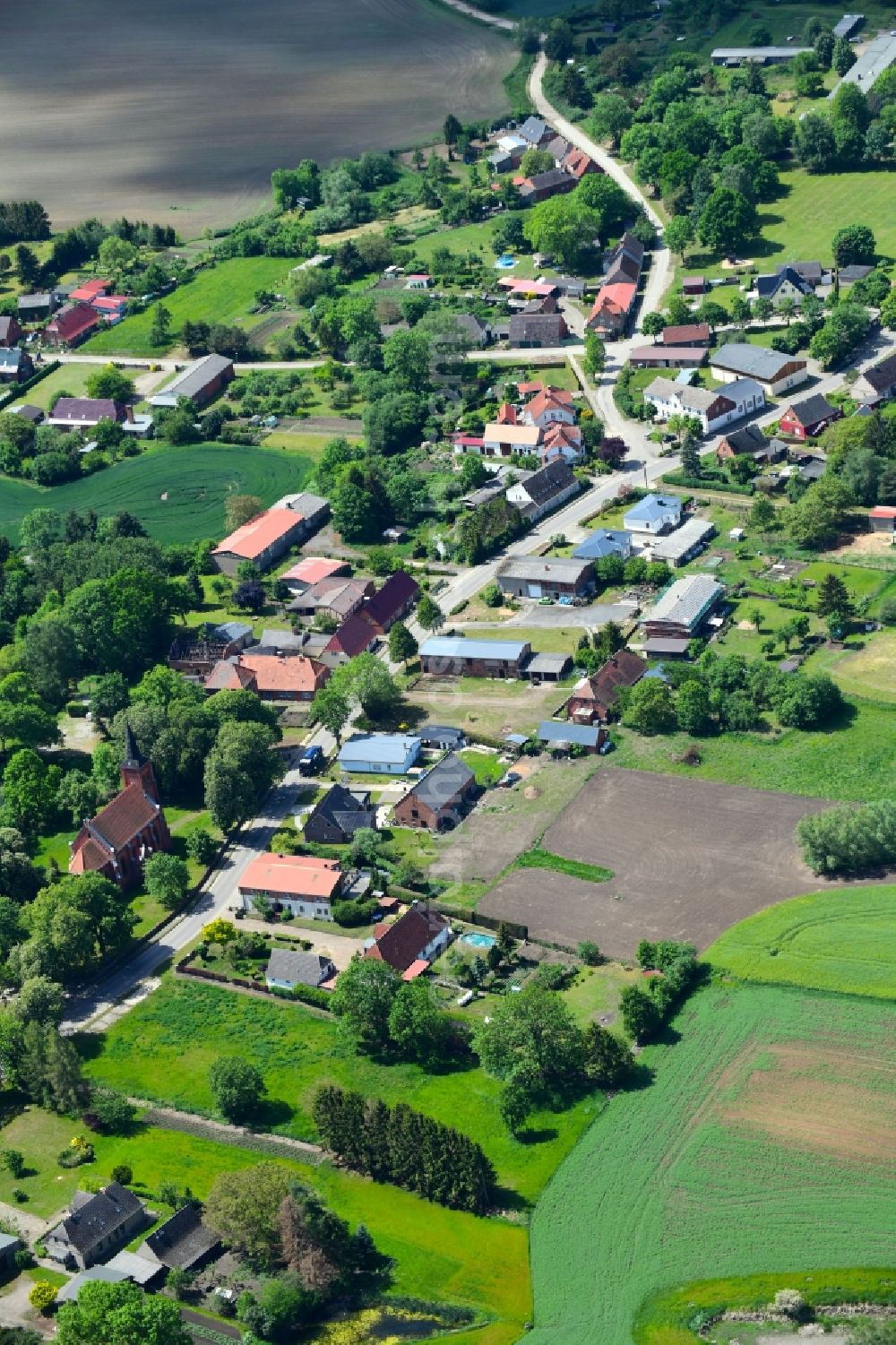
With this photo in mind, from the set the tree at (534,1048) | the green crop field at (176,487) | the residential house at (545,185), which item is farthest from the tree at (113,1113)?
the residential house at (545,185)

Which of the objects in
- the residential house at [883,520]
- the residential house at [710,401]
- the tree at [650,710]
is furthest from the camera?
the residential house at [710,401]

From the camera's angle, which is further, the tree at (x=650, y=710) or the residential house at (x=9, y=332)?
the residential house at (x=9, y=332)

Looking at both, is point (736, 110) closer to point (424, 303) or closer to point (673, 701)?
point (424, 303)

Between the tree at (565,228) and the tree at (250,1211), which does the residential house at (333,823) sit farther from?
the tree at (565,228)

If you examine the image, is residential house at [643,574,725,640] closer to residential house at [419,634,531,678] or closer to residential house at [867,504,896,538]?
residential house at [419,634,531,678]

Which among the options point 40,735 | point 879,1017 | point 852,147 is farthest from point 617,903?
point 852,147

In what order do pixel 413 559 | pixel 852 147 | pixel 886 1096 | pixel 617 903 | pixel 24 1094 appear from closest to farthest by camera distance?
pixel 886 1096 → pixel 24 1094 → pixel 617 903 → pixel 413 559 → pixel 852 147
